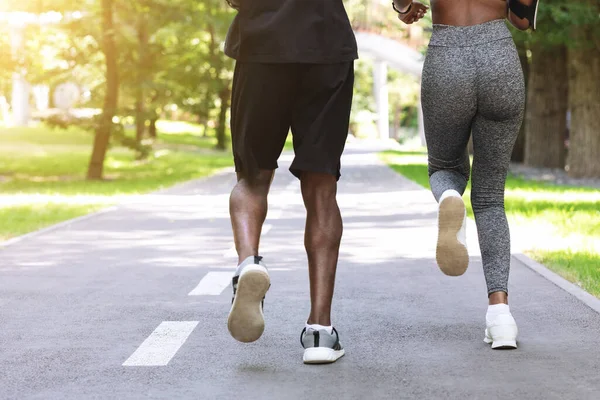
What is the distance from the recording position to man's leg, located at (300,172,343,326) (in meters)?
4.95

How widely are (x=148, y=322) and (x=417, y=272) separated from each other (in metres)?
2.72

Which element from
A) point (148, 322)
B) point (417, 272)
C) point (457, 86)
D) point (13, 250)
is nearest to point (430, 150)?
point (457, 86)

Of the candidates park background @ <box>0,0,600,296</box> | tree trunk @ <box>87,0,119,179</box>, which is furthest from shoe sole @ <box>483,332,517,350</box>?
tree trunk @ <box>87,0,119,179</box>

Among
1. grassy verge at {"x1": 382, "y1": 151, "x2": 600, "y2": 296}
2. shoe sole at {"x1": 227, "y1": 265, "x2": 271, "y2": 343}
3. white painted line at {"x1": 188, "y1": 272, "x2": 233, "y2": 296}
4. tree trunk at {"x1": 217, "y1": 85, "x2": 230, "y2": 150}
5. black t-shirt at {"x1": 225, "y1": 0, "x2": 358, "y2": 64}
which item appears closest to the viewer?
shoe sole at {"x1": 227, "y1": 265, "x2": 271, "y2": 343}

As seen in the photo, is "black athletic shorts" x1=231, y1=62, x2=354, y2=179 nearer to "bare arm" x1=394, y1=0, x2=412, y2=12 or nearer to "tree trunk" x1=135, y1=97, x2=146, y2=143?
"bare arm" x1=394, y1=0, x2=412, y2=12

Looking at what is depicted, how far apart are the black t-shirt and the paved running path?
1.26m

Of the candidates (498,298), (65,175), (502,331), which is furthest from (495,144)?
(65,175)

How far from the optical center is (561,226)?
12008 mm

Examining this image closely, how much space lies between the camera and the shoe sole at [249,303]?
178 inches

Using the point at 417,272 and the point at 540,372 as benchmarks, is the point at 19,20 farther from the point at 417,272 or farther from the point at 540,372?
the point at 540,372

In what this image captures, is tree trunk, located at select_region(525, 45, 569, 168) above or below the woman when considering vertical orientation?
below

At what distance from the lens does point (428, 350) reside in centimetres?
524

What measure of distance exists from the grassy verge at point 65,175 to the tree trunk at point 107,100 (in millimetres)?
452

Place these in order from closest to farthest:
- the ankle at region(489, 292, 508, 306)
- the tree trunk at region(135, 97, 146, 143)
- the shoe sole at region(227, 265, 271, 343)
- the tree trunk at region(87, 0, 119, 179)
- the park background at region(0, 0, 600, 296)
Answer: the shoe sole at region(227, 265, 271, 343)
the ankle at region(489, 292, 508, 306)
the park background at region(0, 0, 600, 296)
the tree trunk at region(87, 0, 119, 179)
the tree trunk at region(135, 97, 146, 143)
